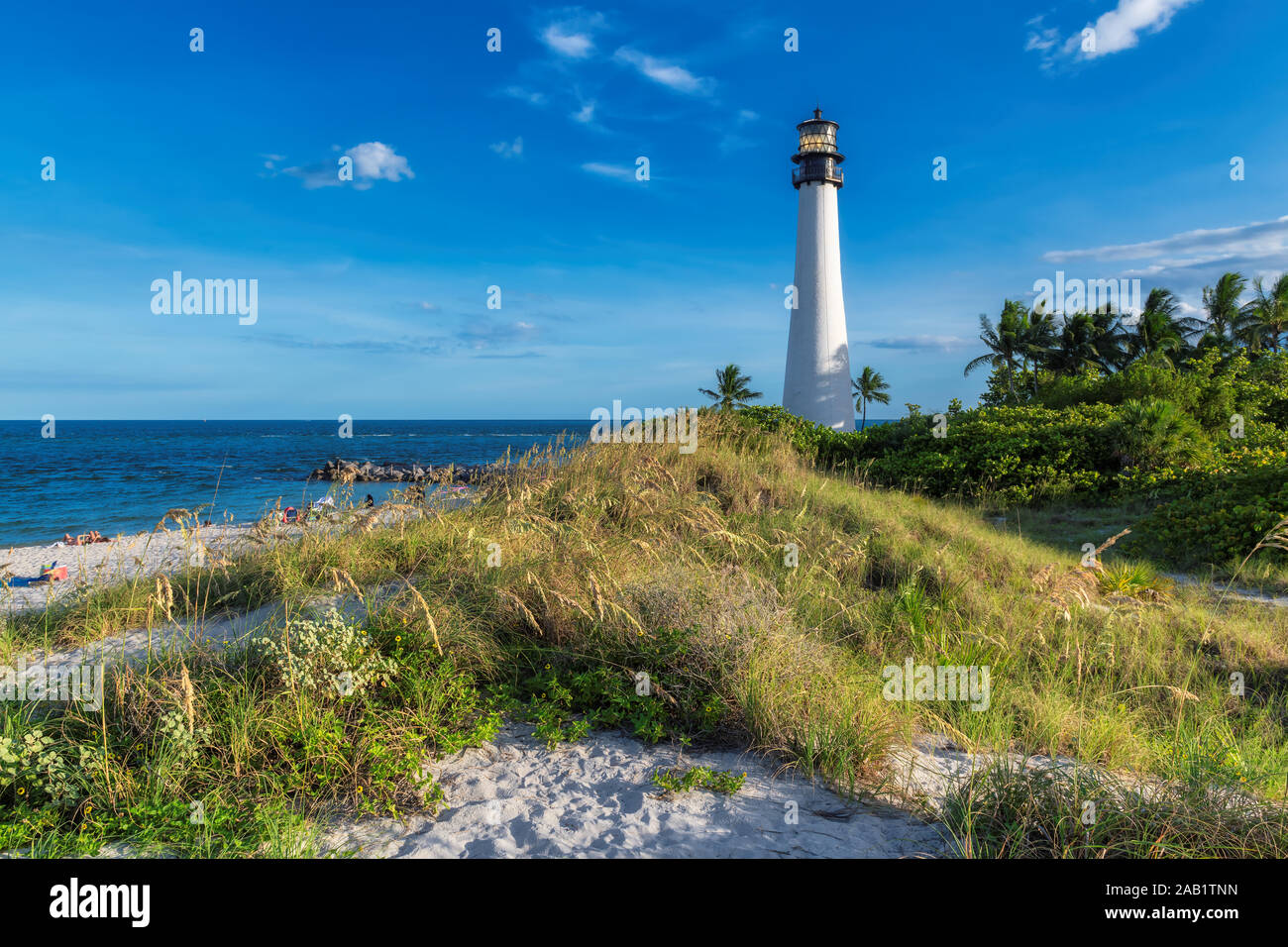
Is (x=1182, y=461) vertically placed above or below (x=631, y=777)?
above

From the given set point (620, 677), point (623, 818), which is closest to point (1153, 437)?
point (620, 677)

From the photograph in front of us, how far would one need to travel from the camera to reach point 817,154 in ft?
73.9

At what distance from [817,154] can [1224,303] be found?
32.1 metres

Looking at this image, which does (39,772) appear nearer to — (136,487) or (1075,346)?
(136,487)

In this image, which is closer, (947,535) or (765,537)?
(765,537)

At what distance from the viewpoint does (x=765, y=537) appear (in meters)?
7.15

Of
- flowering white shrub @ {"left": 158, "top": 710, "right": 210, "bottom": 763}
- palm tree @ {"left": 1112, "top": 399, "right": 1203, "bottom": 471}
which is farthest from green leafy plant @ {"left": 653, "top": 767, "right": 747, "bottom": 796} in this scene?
palm tree @ {"left": 1112, "top": 399, "right": 1203, "bottom": 471}

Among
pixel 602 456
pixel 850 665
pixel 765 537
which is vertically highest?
pixel 602 456

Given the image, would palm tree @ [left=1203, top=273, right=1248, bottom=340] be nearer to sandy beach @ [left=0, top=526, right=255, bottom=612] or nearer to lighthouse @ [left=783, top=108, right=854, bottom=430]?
lighthouse @ [left=783, top=108, right=854, bottom=430]

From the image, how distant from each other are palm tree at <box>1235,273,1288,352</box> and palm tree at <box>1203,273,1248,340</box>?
530 mm

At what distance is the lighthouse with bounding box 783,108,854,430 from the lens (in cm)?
2266

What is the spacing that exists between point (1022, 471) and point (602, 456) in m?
9.35
